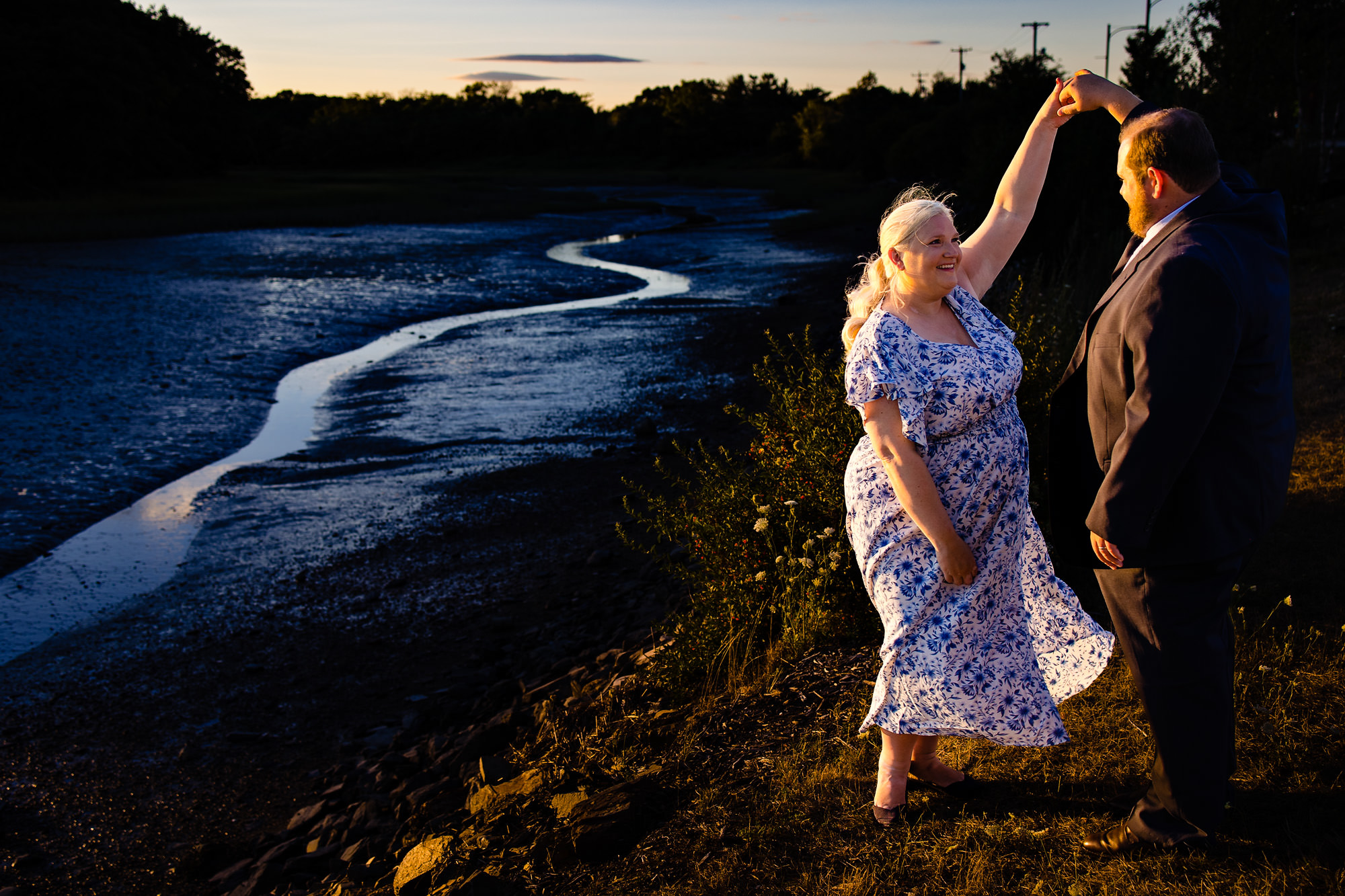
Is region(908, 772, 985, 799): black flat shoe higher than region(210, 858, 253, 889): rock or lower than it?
higher

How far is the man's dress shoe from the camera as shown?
2812 millimetres

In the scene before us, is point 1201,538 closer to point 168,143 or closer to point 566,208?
point 566,208

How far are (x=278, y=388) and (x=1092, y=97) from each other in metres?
12.9

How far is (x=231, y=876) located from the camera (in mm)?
4164

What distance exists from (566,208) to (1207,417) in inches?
1830

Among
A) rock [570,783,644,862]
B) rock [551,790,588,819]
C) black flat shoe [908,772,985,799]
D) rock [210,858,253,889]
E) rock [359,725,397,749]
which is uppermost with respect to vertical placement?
black flat shoe [908,772,985,799]

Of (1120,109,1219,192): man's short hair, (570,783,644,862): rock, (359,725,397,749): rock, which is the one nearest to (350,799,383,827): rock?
(359,725,397,749): rock

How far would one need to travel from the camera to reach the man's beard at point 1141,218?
2.69m

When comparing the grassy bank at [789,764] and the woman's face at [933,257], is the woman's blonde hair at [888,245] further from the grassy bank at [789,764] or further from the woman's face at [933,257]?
the grassy bank at [789,764]

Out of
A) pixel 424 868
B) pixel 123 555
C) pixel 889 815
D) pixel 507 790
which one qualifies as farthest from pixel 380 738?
pixel 123 555

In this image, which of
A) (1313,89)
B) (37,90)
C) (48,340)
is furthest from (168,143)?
(1313,89)

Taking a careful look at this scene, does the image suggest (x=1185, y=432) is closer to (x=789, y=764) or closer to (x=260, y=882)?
(x=789, y=764)

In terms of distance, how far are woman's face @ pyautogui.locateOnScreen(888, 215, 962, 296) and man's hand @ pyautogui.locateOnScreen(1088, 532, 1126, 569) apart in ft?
2.76

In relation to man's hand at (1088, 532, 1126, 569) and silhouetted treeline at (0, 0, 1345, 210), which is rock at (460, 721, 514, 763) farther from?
silhouetted treeline at (0, 0, 1345, 210)
